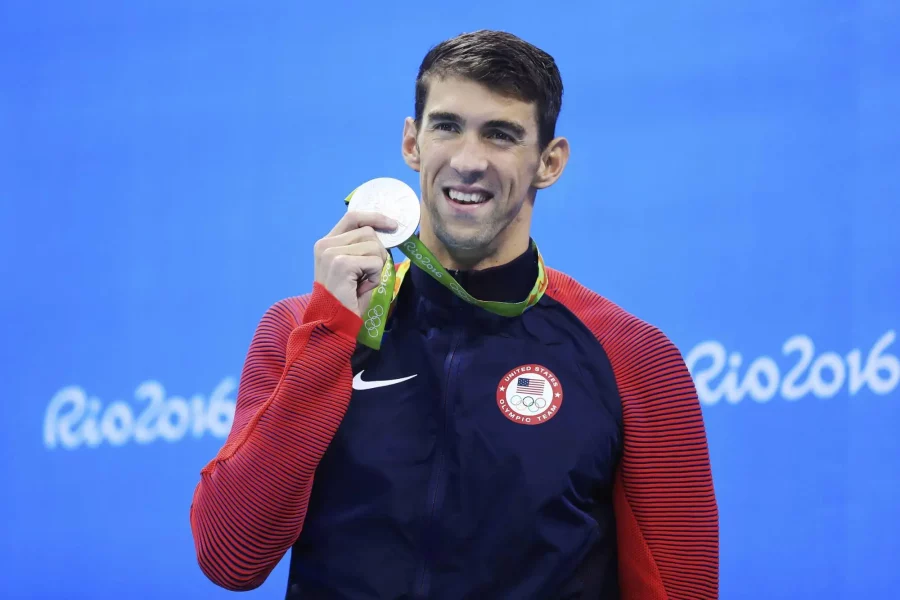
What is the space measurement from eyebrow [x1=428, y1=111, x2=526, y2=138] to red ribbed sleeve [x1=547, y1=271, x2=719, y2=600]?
39cm

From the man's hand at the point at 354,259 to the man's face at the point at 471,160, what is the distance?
4.1 inches

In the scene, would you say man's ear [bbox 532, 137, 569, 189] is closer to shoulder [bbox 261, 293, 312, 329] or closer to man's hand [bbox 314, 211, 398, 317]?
man's hand [bbox 314, 211, 398, 317]

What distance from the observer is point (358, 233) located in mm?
1389

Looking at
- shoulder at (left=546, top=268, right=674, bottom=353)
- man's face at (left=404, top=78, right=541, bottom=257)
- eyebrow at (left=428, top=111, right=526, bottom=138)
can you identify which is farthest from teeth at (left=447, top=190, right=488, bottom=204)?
shoulder at (left=546, top=268, right=674, bottom=353)

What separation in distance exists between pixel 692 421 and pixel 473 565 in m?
0.39

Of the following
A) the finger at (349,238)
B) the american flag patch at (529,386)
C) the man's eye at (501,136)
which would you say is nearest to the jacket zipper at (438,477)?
the american flag patch at (529,386)

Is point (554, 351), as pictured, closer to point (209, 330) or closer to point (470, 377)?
point (470, 377)

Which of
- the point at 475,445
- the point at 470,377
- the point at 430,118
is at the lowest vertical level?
the point at 475,445

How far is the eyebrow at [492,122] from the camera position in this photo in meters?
1.47

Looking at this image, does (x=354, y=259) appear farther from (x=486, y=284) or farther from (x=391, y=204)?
(x=486, y=284)

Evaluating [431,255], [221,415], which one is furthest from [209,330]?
[431,255]

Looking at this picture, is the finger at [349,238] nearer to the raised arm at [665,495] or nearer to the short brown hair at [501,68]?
the short brown hair at [501,68]

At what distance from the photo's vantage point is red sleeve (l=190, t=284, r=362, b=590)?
131 cm

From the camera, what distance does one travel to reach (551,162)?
1607 mm
